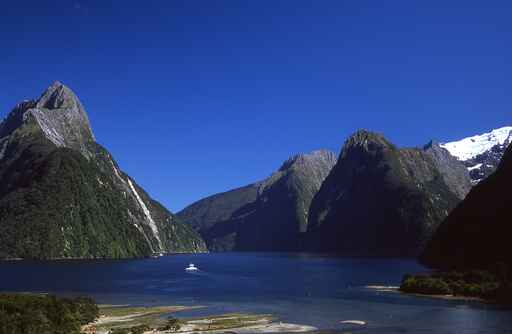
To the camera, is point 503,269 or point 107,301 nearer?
point 107,301

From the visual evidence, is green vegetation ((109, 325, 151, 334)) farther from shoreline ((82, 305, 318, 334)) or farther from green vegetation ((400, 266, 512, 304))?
green vegetation ((400, 266, 512, 304))

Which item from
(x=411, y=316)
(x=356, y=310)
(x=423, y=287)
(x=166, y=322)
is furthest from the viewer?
(x=423, y=287)

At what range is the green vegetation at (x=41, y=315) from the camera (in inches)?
3848

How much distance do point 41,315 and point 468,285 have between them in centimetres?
11140

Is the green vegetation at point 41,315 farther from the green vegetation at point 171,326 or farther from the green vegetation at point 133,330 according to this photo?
the green vegetation at point 171,326

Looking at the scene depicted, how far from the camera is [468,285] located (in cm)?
16725

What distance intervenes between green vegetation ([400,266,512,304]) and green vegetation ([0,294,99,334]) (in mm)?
90685

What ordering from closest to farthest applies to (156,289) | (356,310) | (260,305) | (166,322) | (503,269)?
(166,322)
(356,310)
(260,305)
(503,269)
(156,289)

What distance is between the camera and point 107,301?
154 m

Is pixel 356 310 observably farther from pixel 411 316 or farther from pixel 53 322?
pixel 53 322

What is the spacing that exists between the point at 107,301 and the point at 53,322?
157 ft

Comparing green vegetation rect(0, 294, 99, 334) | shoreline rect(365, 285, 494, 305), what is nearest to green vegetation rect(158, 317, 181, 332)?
green vegetation rect(0, 294, 99, 334)

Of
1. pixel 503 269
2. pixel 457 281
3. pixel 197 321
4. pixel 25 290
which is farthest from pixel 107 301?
pixel 503 269

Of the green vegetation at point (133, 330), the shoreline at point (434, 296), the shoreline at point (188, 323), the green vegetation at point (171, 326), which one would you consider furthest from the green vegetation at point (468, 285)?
the green vegetation at point (133, 330)
